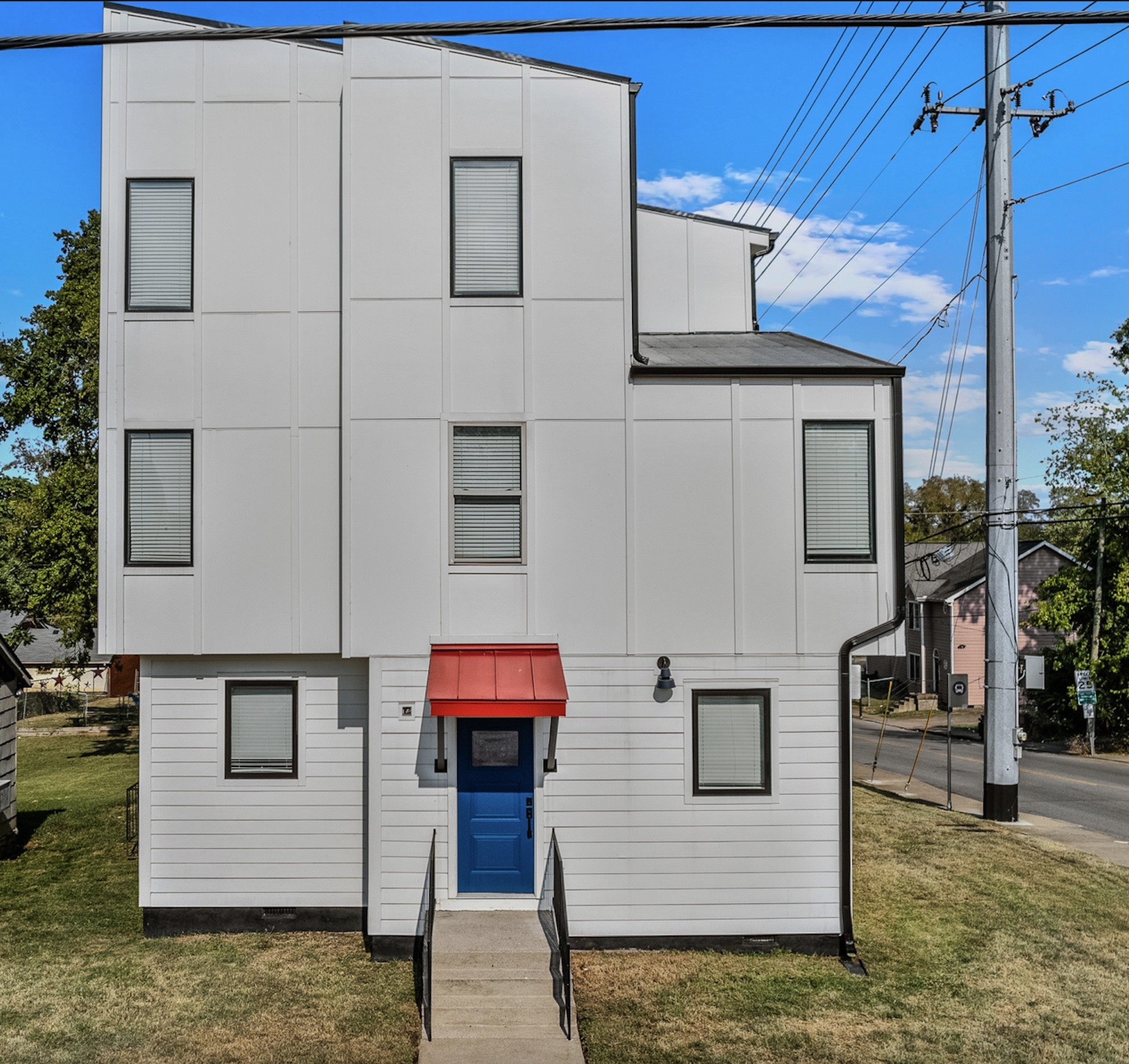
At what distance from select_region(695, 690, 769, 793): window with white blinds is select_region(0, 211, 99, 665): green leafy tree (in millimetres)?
19648

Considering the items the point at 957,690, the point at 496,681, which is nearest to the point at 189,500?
the point at 496,681

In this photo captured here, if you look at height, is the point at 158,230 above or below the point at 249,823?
above

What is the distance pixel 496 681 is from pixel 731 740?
276 cm

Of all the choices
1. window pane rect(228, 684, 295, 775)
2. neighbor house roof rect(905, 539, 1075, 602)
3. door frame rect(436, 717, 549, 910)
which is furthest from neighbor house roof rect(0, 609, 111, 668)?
door frame rect(436, 717, 549, 910)

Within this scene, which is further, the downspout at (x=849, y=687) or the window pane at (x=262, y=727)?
the window pane at (x=262, y=727)

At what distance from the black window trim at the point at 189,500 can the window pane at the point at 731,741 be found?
5.96 m

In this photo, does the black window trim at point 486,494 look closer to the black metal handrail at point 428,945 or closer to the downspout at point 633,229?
the downspout at point 633,229

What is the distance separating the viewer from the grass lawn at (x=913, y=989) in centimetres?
824

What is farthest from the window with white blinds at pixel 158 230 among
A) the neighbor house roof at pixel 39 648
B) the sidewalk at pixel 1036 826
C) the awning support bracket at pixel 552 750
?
the neighbor house roof at pixel 39 648

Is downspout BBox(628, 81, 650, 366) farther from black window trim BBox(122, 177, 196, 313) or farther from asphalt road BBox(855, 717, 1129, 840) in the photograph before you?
asphalt road BBox(855, 717, 1129, 840)

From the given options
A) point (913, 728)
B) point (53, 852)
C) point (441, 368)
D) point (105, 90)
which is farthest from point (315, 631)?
point (913, 728)

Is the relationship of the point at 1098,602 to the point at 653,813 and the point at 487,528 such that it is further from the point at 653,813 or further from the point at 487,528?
the point at 487,528

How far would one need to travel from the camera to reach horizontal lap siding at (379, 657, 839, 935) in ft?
34.3

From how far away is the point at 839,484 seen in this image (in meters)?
10.9
